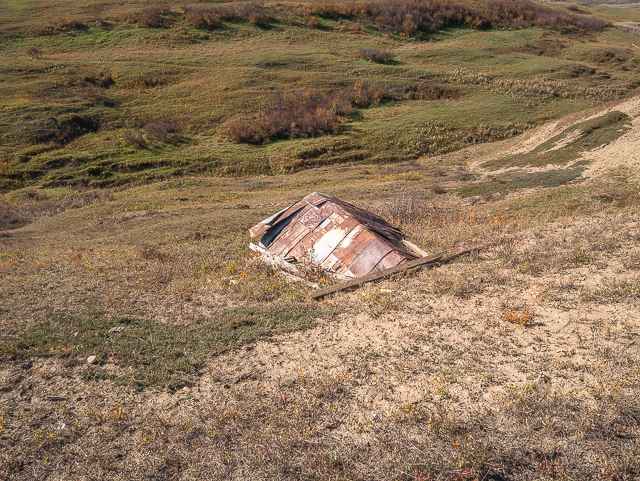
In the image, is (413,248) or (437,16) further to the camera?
(437,16)

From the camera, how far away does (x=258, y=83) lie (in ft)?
148

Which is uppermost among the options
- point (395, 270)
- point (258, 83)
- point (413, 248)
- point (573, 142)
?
point (258, 83)

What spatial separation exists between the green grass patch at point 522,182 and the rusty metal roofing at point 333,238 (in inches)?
385

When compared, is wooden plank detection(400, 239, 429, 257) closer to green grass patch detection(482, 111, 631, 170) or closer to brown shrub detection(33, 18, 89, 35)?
green grass patch detection(482, 111, 631, 170)

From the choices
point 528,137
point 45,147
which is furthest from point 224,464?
point 45,147

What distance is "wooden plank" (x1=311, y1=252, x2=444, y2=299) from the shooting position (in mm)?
10120

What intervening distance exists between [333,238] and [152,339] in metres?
6.03

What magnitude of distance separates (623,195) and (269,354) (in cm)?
1554

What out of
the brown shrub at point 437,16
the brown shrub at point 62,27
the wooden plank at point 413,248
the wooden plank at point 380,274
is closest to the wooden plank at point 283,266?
the wooden plank at point 380,274

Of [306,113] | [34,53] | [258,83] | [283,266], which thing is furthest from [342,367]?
[34,53]

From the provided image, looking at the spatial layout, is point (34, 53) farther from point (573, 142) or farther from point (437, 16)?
point (573, 142)

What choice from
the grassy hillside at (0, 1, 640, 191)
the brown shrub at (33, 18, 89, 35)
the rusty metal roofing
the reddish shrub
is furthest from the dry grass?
the brown shrub at (33, 18, 89, 35)

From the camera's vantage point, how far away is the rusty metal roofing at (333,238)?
11.4m

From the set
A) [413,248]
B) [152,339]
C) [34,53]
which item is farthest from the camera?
[34,53]
